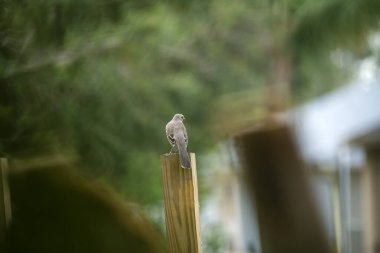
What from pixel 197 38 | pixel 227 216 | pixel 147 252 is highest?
pixel 197 38

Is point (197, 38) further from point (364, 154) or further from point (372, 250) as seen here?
point (372, 250)

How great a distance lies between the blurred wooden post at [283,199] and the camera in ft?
3.70

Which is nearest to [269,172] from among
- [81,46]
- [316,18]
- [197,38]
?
[81,46]

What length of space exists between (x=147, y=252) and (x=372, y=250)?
490 inches

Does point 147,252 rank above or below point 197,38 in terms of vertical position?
below

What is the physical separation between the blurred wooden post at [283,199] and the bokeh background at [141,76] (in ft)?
0.34

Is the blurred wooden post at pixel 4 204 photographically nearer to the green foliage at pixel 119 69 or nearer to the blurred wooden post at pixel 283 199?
the blurred wooden post at pixel 283 199

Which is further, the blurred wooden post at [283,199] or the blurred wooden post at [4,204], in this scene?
the blurred wooden post at [4,204]

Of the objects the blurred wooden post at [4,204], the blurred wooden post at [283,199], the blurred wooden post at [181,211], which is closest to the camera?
the blurred wooden post at [283,199]

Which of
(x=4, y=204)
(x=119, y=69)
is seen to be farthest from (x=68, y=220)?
(x=119, y=69)

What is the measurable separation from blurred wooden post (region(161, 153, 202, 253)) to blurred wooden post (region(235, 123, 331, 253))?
0.61m

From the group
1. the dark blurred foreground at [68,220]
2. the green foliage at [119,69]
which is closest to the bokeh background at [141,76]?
the green foliage at [119,69]

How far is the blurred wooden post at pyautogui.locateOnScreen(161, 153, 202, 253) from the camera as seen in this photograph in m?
1.79

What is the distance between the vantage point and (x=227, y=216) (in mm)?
22141
